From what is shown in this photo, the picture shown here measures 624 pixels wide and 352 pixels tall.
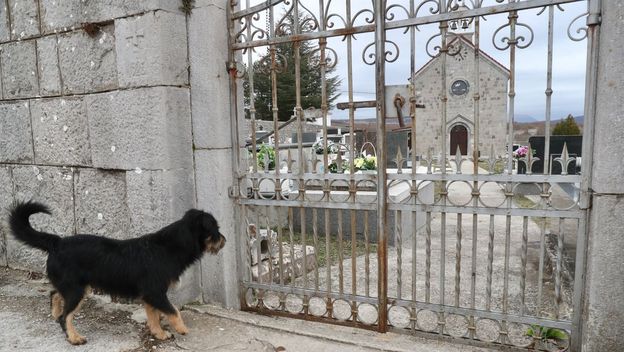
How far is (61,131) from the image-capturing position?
402 cm

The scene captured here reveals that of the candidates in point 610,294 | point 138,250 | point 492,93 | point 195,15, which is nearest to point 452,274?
point 492,93

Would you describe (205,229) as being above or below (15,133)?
below

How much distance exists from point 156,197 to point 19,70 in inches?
89.1

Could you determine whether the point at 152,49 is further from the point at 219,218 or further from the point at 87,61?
the point at 219,218

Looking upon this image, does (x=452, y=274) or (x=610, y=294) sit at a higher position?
(x=610, y=294)

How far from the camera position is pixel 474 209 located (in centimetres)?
280

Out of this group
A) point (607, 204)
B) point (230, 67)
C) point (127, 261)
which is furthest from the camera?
point (230, 67)

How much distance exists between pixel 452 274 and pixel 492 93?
7.37ft

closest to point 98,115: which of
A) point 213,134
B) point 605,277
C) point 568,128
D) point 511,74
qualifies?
point 213,134

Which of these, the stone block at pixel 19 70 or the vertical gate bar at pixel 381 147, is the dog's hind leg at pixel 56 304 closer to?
the stone block at pixel 19 70

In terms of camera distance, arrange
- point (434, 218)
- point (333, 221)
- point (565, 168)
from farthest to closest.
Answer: point (434, 218) < point (333, 221) < point (565, 168)

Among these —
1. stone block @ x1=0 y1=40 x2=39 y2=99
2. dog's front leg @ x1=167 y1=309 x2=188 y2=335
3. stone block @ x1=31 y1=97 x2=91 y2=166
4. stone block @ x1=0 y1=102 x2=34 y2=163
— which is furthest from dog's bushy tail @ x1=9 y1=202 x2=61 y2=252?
stone block @ x1=0 y1=40 x2=39 y2=99

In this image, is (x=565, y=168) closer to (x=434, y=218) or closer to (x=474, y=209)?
(x=474, y=209)

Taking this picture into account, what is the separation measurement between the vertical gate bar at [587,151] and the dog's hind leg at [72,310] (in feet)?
10.7
